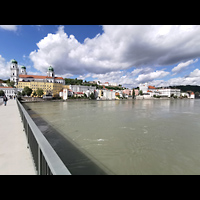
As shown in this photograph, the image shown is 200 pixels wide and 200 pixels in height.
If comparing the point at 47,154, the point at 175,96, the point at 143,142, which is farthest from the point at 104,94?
the point at 47,154

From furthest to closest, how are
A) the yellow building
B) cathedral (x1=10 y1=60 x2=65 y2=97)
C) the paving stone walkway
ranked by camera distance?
cathedral (x1=10 y1=60 x2=65 y2=97)
the yellow building
the paving stone walkway

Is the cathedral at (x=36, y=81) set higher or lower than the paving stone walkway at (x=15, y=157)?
higher

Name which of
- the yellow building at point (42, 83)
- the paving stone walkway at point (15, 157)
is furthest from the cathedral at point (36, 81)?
the paving stone walkway at point (15, 157)

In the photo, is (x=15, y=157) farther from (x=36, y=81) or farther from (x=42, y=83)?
(x=36, y=81)

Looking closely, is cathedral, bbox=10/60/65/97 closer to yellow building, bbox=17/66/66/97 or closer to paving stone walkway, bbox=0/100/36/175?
yellow building, bbox=17/66/66/97

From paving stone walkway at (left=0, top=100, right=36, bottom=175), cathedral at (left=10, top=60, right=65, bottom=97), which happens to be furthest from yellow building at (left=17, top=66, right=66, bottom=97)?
paving stone walkway at (left=0, top=100, right=36, bottom=175)

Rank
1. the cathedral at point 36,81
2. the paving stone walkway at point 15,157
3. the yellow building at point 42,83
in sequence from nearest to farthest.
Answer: the paving stone walkway at point 15,157 → the yellow building at point 42,83 → the cathedral at point 36,81

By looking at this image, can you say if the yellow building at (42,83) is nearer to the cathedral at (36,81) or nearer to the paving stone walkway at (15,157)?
the cathedral at (36,81)

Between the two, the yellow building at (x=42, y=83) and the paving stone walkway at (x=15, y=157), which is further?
the yellow building at (x=42, y=83)
